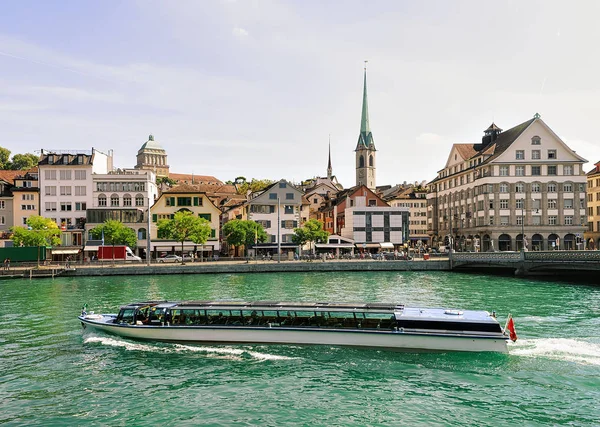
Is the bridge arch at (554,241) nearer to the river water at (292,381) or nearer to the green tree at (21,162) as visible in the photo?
the river water at (292,381)

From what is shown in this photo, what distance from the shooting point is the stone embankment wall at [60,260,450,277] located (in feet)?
235

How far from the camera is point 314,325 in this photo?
90.6ft

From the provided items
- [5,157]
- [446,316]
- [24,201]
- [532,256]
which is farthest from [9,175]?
→ [446,316]

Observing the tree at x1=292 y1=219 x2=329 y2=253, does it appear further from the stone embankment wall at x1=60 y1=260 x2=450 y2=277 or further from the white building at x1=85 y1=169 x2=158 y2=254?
the white building at x1=85 y1=169 x2=158 y2=254

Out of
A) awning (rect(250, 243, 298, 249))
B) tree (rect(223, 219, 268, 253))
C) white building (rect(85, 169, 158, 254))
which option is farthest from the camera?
awning (rect(250, 243, 298, 249))

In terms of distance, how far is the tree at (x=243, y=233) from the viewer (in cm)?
8588

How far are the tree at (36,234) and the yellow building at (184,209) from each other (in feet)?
51.9

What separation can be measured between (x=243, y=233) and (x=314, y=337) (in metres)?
59.5

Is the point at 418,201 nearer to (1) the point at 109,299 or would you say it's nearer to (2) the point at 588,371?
(1) the point at 109,299

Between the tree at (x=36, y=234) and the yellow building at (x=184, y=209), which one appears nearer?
the tree at (x=36, y=234)

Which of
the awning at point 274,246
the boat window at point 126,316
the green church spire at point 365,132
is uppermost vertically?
the green church spire at point 365,132

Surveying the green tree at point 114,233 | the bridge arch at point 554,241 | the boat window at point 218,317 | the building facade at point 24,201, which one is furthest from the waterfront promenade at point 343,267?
the boat window at point 218,317

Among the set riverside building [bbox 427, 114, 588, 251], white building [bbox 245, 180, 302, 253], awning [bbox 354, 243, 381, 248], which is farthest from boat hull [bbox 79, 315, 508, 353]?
awning [bbox 354, 243, 381, 248]

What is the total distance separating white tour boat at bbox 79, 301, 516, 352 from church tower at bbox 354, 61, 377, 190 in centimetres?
15831
